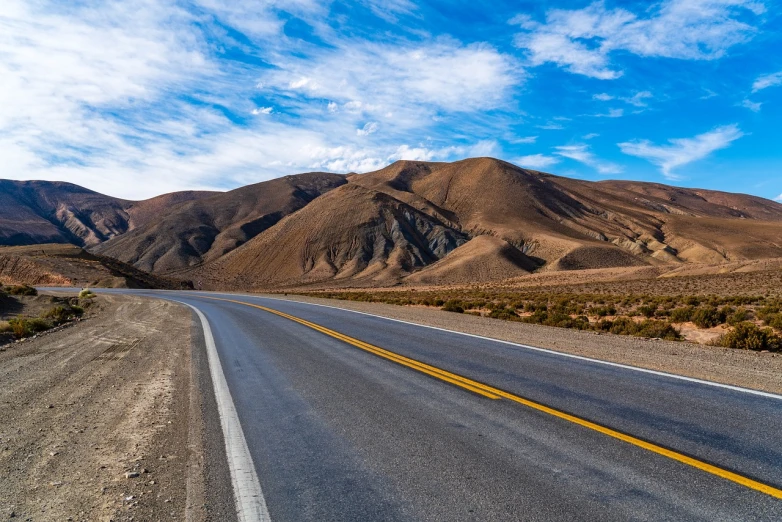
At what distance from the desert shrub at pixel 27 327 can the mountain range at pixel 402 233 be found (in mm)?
66447

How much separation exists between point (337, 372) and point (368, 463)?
13.1 ft

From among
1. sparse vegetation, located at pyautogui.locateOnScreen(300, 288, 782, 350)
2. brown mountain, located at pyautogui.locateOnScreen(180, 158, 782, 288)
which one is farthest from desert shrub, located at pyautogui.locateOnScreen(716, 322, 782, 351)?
brown mountain, located at pyautogui.locateOnScreen(180, 158, 782, 288)

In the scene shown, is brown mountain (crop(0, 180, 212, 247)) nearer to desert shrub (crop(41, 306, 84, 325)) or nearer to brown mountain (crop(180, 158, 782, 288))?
brown mountain (crop(180, 158, 782, 288))

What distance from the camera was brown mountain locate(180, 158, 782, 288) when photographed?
91188 mm

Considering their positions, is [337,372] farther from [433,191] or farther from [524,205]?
[433,191]

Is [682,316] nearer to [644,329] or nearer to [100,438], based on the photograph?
[644,329]

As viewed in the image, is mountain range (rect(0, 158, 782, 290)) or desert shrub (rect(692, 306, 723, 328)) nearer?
desert shrub (rect(692, 306, 723, 328))

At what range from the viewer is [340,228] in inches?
4203

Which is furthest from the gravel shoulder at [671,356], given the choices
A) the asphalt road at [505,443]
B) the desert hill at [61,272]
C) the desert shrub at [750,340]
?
the desert hill at [61,272]

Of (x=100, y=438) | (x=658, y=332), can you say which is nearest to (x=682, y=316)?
(x=658, y=332)

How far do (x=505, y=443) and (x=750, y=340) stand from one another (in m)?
10.9

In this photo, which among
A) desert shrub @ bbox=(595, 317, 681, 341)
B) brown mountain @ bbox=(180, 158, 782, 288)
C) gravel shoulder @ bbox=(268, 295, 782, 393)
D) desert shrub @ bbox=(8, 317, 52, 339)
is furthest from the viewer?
brown mountain @ bbox=(180, 158, 782, 288)

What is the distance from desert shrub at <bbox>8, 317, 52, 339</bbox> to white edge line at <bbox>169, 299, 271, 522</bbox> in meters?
12.0

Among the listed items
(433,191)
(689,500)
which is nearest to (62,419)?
(689,500)
